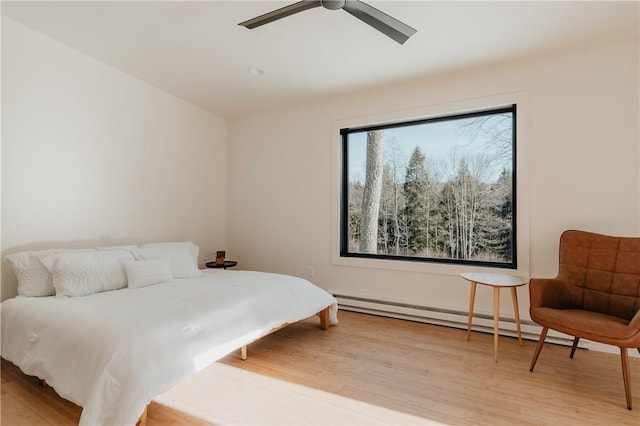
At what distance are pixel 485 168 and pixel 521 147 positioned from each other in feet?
1.25

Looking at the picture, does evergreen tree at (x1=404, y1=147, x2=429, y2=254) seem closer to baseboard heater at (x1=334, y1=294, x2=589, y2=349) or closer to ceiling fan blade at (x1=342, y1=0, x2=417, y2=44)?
baseboard heater at (x1=334, y1=294, x2=589, y2=349)

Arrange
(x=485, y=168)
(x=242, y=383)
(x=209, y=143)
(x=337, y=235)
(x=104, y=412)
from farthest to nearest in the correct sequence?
(x=209, y=143) < (x=337, y=235) < (x=485, y=168) < (x=242, y=383) < (x=104, y=412)

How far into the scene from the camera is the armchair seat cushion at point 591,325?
1915mm

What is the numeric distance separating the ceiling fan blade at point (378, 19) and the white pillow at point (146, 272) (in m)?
2.54

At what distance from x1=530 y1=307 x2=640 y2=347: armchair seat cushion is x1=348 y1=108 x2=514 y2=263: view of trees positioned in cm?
98

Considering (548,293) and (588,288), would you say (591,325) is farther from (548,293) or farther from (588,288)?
(588,288)

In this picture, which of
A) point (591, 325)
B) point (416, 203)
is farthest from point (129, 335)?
point (416, 203)

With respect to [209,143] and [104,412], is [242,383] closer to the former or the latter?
[104,412]

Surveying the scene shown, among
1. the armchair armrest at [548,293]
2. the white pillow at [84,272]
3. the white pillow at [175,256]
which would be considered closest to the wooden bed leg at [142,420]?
the white pillow at [84,272]

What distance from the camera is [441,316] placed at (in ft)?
10.7

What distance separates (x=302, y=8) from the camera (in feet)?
6.49

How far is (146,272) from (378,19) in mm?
2656

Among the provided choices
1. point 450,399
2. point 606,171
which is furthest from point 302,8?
point 606,171

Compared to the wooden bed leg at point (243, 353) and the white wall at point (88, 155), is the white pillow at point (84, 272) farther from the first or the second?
the wooden bed leg at point (243, 353)
